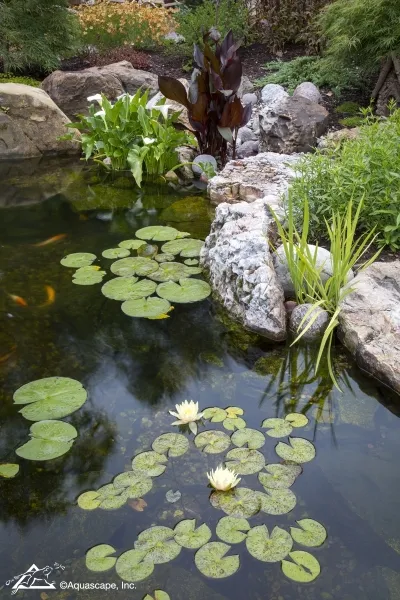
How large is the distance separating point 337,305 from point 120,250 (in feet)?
6.59

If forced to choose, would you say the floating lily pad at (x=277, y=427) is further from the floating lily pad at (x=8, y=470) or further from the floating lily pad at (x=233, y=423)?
the floating lily pad at (x=8, y=470)

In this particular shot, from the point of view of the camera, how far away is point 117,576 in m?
2.28

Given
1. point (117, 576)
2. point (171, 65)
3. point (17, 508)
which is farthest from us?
point (171, 65)

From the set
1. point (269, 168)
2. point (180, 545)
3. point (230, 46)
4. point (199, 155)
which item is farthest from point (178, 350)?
point (230, 46)

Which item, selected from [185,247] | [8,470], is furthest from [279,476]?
[185,247]

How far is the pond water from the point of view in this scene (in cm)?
231

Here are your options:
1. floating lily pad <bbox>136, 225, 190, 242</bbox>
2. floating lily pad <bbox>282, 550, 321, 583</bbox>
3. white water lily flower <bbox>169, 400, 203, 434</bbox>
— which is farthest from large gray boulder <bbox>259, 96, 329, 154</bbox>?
floating lily pad <bbox>282, 550, 321, 583</bbox>

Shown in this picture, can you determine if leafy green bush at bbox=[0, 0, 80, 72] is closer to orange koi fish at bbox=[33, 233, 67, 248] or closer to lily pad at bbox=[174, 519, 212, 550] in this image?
orange koi fish at bbox=[33, 233, 67, 248]

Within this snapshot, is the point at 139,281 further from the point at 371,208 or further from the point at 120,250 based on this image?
the point at 371,208

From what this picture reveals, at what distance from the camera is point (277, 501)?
103 inches

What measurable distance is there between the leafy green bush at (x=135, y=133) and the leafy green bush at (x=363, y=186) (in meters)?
2.67

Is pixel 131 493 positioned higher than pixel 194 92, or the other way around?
pixel 194 92

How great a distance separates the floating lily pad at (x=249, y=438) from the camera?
295 cm

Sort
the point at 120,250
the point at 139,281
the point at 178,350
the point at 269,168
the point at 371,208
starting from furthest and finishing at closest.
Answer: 1. the point at 269,168
2. the point at 120,250
3. the point at 139,281
4. the point at 371,208
5. the point at 178,350
